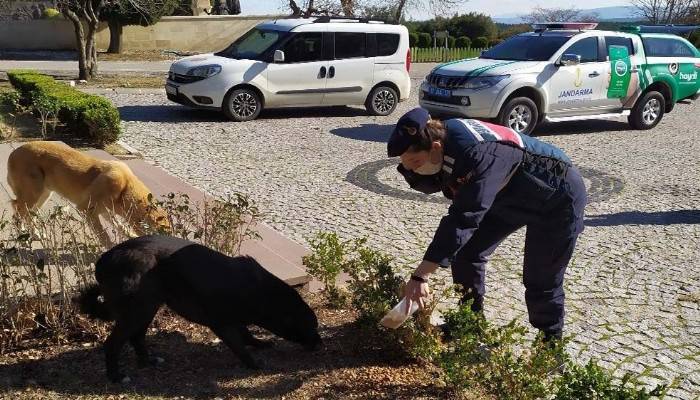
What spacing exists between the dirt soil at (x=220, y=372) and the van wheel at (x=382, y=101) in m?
11.0

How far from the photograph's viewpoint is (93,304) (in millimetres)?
4031

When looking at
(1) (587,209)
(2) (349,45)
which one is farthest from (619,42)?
(1) (587,209)

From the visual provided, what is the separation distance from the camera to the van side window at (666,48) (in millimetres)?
13906

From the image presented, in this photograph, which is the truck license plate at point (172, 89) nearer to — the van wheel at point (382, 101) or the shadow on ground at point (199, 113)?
the shadow on ground at point (199, 113)

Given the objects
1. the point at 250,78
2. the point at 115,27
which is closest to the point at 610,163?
the point at 250,78

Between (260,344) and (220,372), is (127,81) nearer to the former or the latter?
(260,344)

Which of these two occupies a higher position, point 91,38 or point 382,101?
point 91,38

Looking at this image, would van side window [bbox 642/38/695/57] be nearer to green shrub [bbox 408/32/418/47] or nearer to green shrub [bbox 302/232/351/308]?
green shrub [bbox 302/232/351/308]

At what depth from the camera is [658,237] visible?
711 centimetres

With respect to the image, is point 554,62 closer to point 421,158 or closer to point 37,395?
point 421,158

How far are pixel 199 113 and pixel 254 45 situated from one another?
5.93 feet

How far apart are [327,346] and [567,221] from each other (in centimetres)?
163

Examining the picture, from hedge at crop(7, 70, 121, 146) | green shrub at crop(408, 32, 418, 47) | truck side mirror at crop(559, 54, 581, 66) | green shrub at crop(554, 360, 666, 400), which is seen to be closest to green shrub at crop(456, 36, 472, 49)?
green shrub at crop(408, 32, 418, 47)

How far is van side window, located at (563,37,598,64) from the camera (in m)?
12.9
